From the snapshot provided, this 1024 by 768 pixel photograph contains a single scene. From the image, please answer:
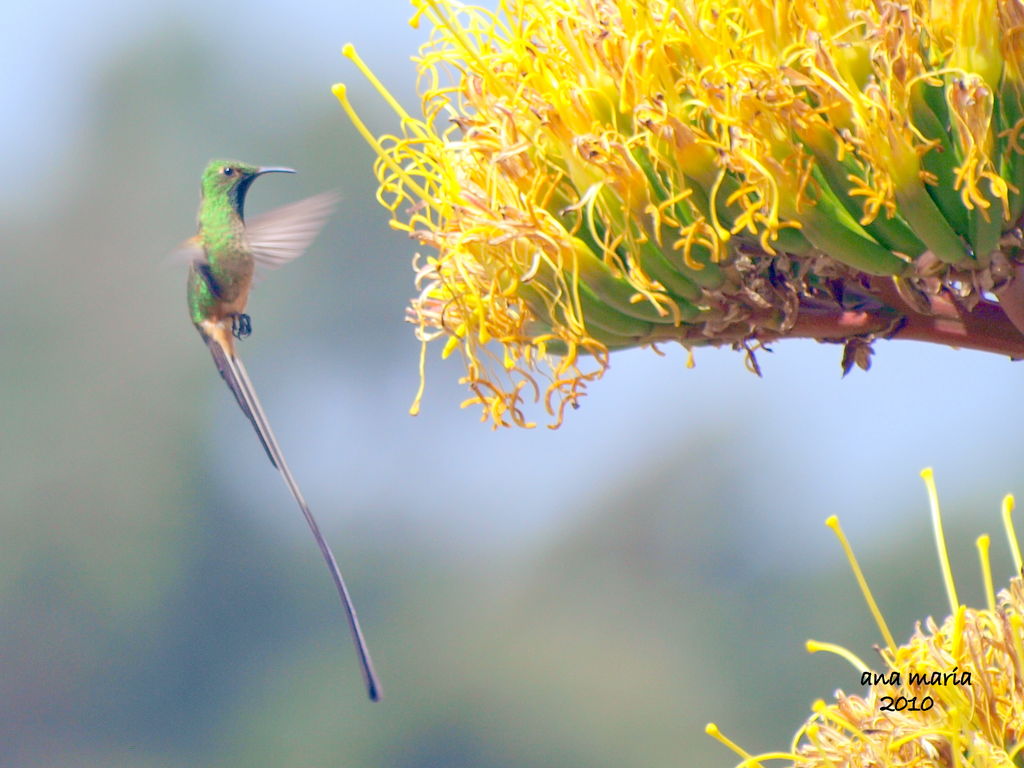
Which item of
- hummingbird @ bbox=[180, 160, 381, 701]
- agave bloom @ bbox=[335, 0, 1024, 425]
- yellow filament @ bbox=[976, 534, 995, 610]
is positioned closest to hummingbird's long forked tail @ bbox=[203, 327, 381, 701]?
hummingbird @ bbox=[180, 160, 381, 701]

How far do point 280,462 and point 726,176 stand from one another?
1568 mm

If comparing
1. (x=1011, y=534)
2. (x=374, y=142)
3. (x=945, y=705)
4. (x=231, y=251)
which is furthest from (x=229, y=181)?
(x=945, y=705)

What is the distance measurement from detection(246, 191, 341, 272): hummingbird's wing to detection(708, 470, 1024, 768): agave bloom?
6.31ft

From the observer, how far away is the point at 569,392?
247 centimetres

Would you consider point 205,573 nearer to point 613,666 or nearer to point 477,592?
point 477,592

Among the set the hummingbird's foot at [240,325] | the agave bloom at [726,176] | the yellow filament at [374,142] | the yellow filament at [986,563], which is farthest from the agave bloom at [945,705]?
the hummingbird's foot at [240,325]

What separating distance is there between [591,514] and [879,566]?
375 inches

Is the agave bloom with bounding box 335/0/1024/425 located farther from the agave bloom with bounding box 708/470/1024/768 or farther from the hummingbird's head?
the hummingbird's head

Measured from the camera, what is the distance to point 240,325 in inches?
164

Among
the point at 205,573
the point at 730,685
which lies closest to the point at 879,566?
the point at 730,685

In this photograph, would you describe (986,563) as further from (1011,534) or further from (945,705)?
(945,705)

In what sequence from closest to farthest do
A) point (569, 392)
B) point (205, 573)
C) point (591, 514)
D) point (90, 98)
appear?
point (569, 392) → point (205, 573) → point (591, 514) → point (90, 98)

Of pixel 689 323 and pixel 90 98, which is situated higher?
pixel 90 98

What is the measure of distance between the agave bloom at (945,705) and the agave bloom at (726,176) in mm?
443
